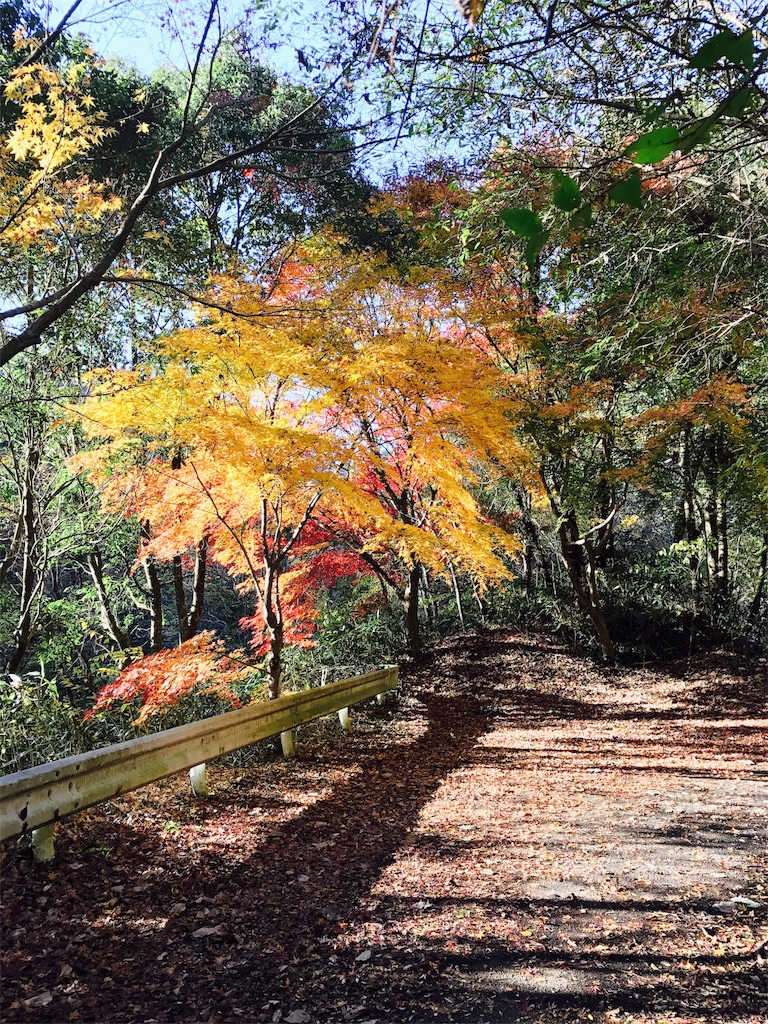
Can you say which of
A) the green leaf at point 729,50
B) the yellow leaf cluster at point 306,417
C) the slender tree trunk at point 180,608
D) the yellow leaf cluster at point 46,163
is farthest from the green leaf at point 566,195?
the slender tree trunk at point 180,608

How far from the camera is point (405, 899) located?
3.30m

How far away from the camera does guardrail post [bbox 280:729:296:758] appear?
640 centimetres

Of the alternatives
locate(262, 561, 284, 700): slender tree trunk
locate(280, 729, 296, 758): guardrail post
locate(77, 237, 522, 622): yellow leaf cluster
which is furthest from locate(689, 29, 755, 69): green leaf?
locate(280, 729, 296, 758): guardrail post

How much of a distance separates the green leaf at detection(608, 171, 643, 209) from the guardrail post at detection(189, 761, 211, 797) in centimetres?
495

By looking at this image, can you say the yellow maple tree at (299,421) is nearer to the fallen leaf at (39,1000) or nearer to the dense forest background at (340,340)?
the dense forest background at (340,340)

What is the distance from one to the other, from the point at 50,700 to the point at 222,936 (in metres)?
3.06

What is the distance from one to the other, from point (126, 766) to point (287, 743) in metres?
2.58

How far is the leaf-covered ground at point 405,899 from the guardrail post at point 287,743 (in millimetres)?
292

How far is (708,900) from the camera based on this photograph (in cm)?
313

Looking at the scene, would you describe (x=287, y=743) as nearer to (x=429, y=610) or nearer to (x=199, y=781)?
(x=199, y=781)

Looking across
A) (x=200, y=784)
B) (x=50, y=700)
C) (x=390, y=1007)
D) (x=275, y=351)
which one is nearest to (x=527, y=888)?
(x=390, y=1007)

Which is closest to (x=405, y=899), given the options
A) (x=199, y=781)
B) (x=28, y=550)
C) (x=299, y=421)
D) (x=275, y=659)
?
(x=199, y=781)

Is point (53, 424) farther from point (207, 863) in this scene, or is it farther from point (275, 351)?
point (207, 863)

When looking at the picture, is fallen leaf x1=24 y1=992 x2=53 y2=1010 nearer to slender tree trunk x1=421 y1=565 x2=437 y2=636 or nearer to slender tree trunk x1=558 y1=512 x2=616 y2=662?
slender tree trunk x1=558 y1=512 x2=616 y2=662
